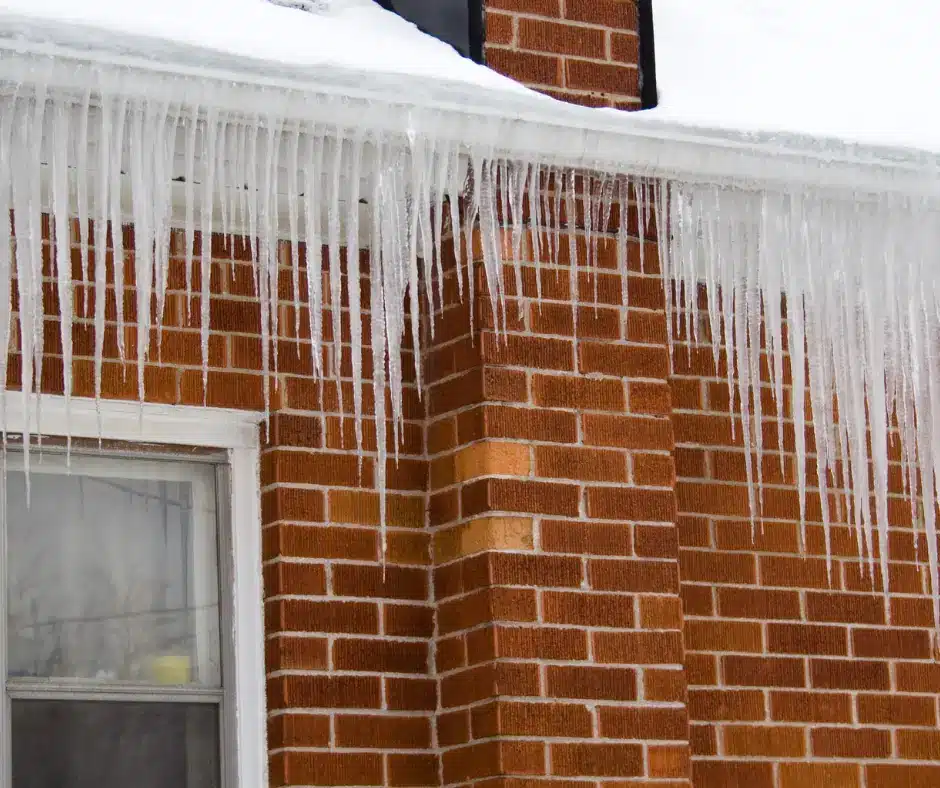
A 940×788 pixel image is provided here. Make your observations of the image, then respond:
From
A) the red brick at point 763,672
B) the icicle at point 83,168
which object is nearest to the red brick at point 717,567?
the red brick at point 763,672

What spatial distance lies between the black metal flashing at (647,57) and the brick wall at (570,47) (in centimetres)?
2

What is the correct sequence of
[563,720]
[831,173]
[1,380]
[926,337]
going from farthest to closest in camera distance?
[926,337]
[831,173]
[563,720]
[1,380]

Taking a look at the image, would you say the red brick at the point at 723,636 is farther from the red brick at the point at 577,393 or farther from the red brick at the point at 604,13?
the red brick at the point at 604,13

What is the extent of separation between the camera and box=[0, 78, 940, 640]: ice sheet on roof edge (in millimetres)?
4766

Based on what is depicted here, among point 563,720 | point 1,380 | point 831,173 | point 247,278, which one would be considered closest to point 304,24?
point 247,278

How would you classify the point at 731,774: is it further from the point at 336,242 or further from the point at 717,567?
the point at 336,242

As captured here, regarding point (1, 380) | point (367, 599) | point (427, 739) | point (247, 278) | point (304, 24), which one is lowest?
point (427, 739)

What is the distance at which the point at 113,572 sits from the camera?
5168mm

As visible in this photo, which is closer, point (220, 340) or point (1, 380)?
point (1, 380)

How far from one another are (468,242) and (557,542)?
887mm

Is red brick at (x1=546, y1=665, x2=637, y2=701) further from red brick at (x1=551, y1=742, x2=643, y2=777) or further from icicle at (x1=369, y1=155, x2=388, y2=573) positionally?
icicle at (x1=369, y1=155, x2=388, y2=573)

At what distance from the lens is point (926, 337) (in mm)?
5828

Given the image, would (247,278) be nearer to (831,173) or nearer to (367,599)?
(367,599)

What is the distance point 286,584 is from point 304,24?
5.03 ft
